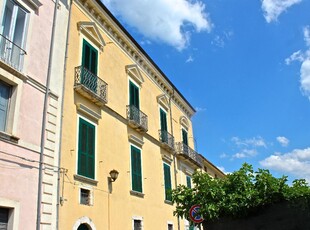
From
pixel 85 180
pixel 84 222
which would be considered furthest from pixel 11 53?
pixel 84 222

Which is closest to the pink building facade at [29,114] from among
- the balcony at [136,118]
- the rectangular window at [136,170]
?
the balcony at [136,118]

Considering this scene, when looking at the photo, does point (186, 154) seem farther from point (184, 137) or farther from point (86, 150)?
point (86, 150)

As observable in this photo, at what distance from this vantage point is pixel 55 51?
11.4 m

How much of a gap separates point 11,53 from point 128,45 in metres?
8.12

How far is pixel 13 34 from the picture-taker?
973 cm

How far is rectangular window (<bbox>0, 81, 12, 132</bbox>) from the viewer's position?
29.0 ft

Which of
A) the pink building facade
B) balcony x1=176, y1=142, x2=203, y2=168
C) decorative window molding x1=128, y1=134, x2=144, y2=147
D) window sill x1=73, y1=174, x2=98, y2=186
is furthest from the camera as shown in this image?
balcony x1=176, y1=142, x2=203, y2=168

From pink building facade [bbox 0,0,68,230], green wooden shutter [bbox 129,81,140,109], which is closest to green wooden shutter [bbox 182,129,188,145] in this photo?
green wooden shutter [bbox 129,81,140,109]

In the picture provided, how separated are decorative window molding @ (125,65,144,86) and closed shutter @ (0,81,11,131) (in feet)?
25.9

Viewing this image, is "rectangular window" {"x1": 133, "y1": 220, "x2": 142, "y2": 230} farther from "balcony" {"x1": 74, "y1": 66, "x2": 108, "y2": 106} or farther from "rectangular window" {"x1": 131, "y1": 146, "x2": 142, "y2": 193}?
"balcony" {"x1": 74, "y1": 66, "x2": 108, "y2": 106}

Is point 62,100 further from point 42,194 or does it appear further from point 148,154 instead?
point 148,154

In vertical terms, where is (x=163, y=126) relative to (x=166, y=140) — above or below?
above

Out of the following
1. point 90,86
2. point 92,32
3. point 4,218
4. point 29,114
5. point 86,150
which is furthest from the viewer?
point 92,32

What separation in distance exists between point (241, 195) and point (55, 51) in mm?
7252
